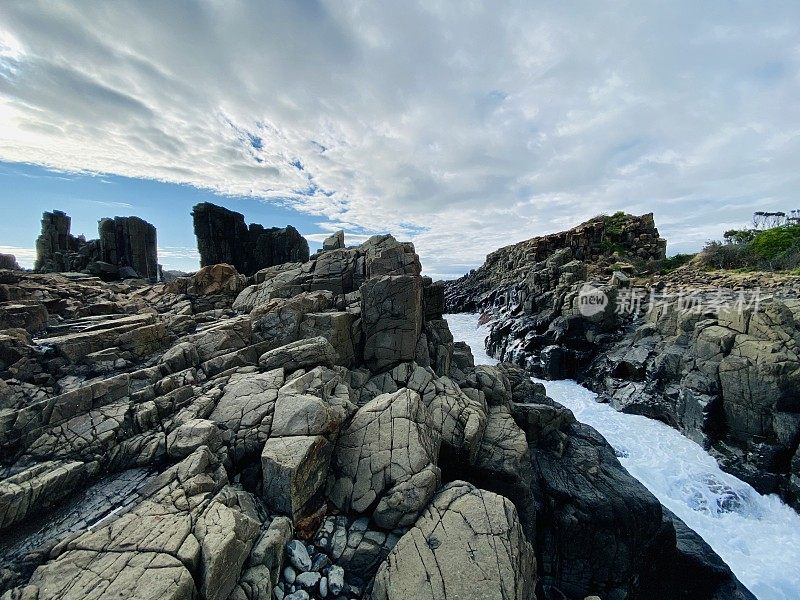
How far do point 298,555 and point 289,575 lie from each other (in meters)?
0.41

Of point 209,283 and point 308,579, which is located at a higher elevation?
point 209,283

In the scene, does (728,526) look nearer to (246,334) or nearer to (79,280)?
(246,334)

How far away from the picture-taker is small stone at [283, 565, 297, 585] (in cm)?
764

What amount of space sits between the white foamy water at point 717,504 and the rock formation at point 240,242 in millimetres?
35201

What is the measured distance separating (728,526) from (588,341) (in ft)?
65.2

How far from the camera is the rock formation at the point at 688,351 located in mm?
18906

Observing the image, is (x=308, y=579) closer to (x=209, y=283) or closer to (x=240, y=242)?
(x=209, y=283)

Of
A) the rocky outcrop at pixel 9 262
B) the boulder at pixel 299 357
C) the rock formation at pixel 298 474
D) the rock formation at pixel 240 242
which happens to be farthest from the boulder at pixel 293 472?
the rocky outcrop at pixel 9 262

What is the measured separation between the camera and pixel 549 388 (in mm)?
33406

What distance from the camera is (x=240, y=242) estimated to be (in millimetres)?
38188

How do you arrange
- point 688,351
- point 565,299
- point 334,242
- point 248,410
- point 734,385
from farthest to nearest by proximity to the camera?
point 565,299, point 334,242, point 688,351, point 734,385, point 248,410

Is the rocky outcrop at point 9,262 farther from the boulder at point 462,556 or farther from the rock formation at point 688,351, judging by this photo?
the rock formation at point 688,351

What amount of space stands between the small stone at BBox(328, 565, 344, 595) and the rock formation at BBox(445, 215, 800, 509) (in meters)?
24.7

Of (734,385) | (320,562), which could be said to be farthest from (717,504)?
(320,562)
